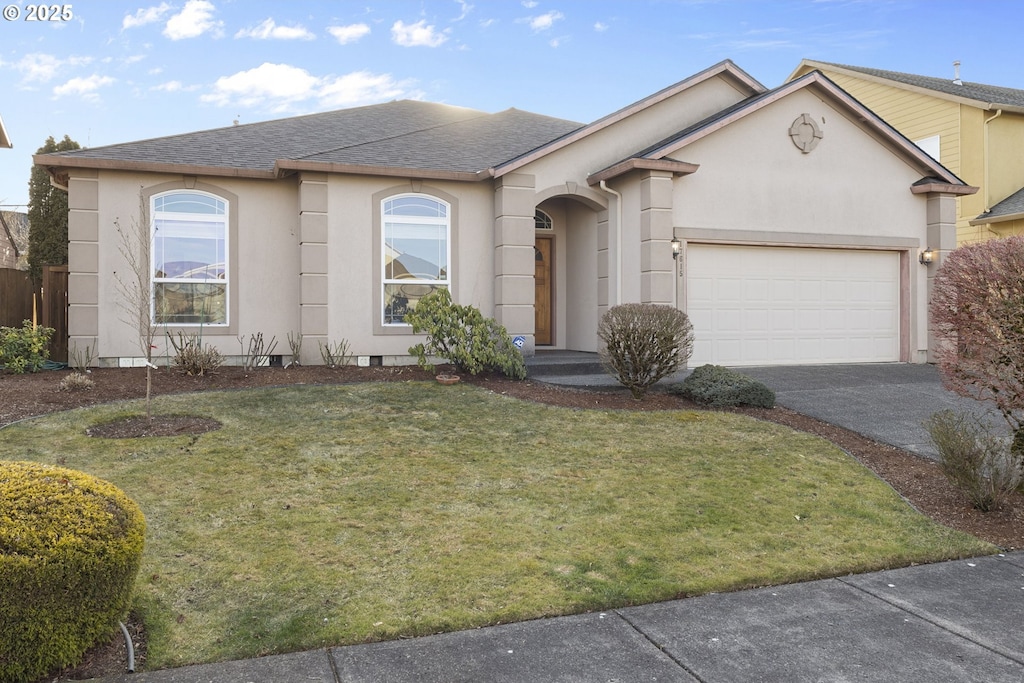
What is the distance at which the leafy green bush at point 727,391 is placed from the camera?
9164 millimetres

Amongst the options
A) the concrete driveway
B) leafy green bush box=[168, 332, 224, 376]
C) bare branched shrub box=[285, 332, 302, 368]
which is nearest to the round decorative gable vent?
the concrete driveway

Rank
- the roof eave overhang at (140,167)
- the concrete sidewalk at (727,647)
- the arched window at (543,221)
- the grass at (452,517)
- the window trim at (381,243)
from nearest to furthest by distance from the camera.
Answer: the concrete sidewalk at (727,647) → the grass at (452,517) → the roof eave overhang at (140,167) → the window trim at (381,243) → the arched window at (543,221)

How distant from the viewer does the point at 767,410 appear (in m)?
9.14

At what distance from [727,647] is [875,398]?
7601mm

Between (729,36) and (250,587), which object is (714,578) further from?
(729,36)

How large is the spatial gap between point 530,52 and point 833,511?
13804 mm

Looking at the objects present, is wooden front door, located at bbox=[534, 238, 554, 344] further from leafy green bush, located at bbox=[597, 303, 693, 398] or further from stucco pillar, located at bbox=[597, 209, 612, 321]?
Answer: leafy green bush, located at bbox=[597, 303, 693, 398]

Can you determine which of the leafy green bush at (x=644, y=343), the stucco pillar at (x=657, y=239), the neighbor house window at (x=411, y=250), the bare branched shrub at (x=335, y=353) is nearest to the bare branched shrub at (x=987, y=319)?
the leafy green bush at (x=644, y=343)

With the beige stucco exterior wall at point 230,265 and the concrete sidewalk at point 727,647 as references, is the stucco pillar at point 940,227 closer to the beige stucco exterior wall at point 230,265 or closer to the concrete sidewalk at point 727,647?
the concrete sidewalk at point 727,647

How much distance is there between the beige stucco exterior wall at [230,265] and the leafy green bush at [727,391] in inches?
275

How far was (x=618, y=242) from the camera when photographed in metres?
12.7

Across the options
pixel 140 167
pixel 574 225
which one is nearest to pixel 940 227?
pixel 574 225

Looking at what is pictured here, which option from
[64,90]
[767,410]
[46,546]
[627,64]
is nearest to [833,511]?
[767,410]

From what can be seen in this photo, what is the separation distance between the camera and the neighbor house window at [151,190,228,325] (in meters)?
11.6
